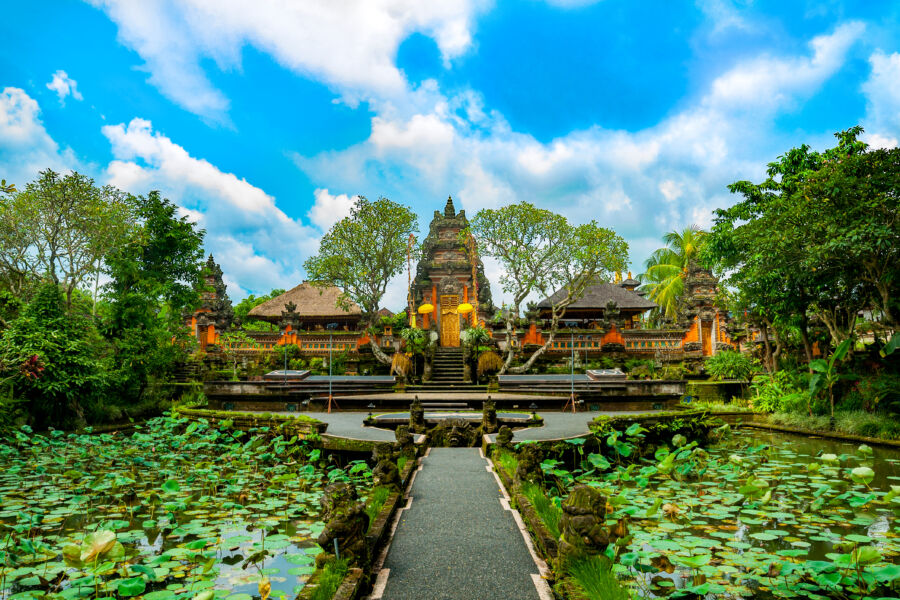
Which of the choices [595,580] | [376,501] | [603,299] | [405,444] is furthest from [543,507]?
[603,299]

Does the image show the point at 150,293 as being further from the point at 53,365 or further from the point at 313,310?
the point at 313,310

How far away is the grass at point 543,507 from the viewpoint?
169 inches

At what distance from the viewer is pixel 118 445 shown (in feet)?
28.3

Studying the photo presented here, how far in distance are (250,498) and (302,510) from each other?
0.74 metres

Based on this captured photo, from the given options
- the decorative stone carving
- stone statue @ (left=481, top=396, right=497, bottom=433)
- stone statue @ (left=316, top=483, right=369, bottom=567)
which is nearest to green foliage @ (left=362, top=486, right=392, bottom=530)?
A: stone statue @ (left=316, top=483, right=369, bottom=567)

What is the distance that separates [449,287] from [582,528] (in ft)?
67.2

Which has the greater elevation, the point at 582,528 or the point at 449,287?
the point at 449,287

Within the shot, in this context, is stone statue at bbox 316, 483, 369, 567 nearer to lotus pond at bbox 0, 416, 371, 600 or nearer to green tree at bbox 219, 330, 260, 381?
lotus pond at bbox 0, 416, 371, 600

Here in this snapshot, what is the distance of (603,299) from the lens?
26.1 m

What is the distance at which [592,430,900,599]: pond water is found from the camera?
3389 millimetres

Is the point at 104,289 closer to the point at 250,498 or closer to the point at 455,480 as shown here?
the point at 250,498

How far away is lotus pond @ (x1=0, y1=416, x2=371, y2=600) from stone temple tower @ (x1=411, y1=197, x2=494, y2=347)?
15.5m

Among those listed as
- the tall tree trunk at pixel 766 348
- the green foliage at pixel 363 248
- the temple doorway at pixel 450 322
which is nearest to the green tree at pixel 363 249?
the green foliage at pixel 363 248

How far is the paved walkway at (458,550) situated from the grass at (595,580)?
0.27m
